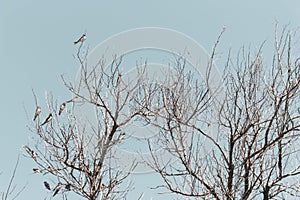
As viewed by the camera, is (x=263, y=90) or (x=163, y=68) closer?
(x=263, y=90)

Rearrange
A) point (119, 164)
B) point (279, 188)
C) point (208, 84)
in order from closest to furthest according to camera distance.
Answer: point (279, 188) < point (208, 84) < point (119, 164)

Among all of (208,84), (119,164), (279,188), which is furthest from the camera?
(119,164)

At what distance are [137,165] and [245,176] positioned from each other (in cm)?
126

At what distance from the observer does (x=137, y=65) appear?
522cm

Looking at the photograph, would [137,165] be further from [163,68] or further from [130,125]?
[163,68]

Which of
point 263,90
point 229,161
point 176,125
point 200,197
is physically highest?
point 263,90

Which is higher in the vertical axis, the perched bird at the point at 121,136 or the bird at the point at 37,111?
the bird at the point at 37,111

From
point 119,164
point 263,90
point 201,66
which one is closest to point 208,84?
point 201,66

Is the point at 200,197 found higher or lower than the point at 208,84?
lower

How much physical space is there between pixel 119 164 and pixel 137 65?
46.2 inches

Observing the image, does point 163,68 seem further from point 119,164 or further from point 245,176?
point 245,176

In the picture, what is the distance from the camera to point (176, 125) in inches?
186

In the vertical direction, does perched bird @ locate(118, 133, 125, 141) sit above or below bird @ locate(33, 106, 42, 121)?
below

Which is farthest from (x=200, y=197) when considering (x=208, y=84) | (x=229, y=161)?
(x=208, y=84)
